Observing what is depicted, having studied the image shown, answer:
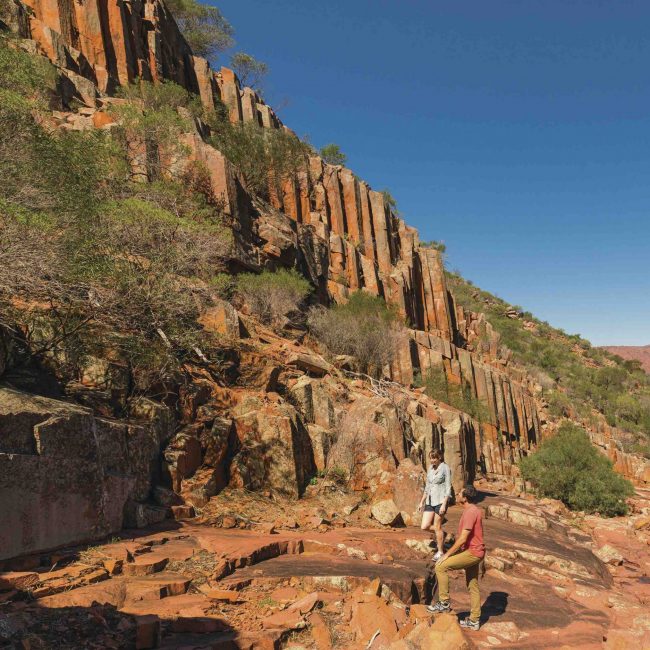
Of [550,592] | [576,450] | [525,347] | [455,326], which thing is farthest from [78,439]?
[525,347]

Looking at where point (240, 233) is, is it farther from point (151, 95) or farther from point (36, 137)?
point (151, 95)

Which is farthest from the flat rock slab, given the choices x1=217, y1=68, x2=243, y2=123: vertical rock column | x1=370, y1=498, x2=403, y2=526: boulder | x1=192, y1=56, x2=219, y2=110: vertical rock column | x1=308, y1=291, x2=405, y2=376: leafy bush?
x1=192, y1=56, x2=219, y2=110: vertical rock column

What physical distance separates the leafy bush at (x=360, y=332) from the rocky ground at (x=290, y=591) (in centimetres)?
1233

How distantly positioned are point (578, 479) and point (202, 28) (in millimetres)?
47865

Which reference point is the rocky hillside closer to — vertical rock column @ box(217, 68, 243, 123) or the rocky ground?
the rocky ground

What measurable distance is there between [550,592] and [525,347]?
51.0 meters

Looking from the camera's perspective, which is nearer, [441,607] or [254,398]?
[441,607]

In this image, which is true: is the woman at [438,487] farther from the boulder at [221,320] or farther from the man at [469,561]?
the boulder at [221,320]

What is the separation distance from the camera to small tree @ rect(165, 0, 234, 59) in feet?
142

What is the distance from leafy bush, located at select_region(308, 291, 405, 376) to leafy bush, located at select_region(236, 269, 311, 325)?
2005 mm

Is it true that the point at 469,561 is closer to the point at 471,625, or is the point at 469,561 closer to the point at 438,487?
the point at 471,625

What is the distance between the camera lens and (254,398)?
1038cm

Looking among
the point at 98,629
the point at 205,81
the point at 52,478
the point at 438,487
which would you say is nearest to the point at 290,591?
the point at 98,629

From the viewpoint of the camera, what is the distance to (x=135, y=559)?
5.57 metres
